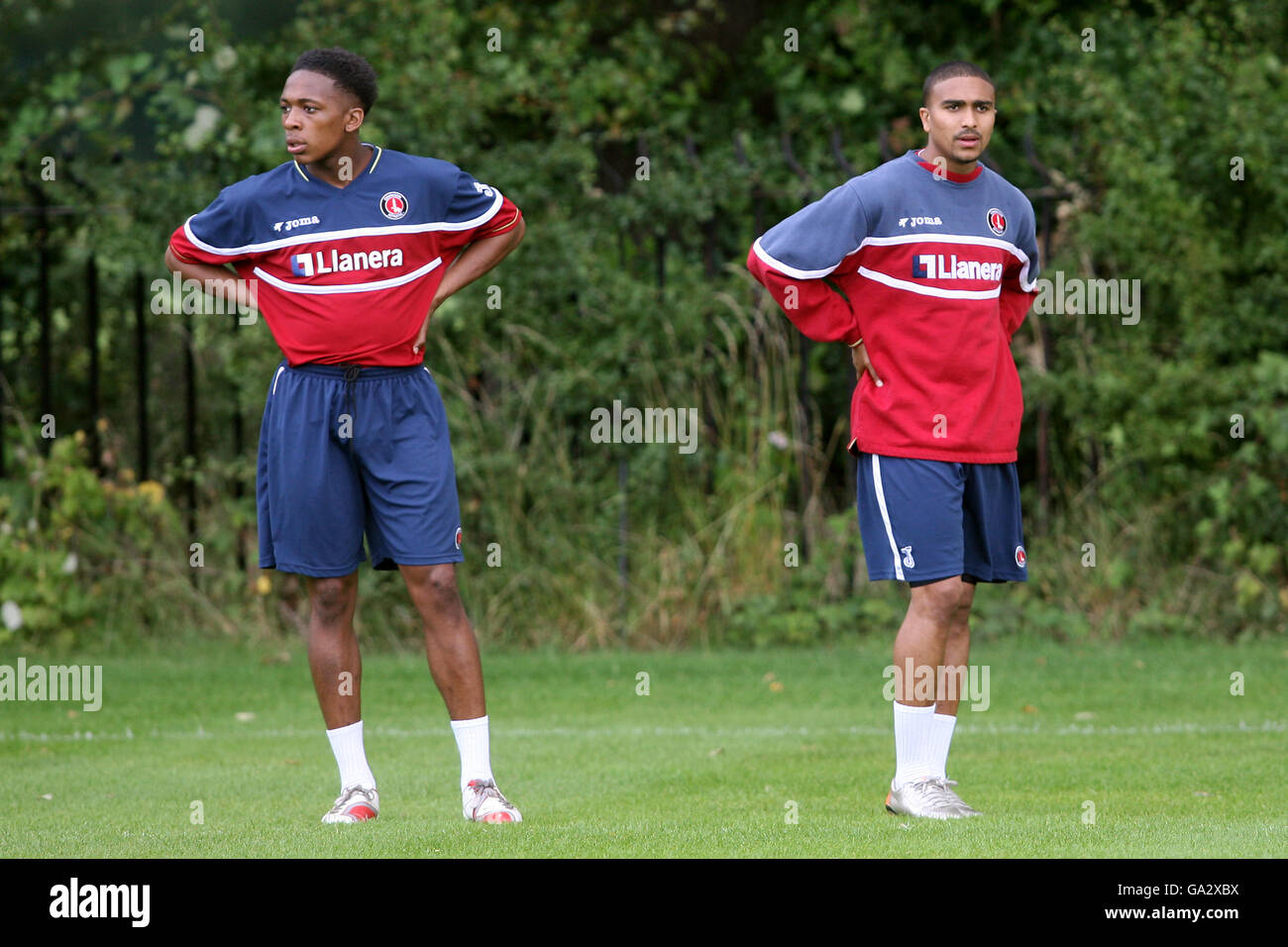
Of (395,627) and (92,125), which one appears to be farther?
(92,125)

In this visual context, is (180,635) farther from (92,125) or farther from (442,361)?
(92,125)

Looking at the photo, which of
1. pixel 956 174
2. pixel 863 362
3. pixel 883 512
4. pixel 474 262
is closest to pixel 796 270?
pixel 863 362

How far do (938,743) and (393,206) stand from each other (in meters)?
2.23

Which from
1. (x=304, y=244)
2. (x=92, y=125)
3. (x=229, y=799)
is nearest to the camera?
(x=304, y=244)

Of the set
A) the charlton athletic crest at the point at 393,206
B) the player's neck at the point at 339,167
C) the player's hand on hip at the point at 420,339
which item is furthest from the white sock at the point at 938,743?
the player's neck at the point at 339,167

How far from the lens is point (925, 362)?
4910 millimetres

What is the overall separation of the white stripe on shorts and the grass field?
71cm

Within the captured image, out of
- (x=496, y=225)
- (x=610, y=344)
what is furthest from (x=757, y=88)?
(x=496, y=225)

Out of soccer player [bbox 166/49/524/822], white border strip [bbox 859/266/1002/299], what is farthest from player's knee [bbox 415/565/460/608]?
white border strip [bbox 859/266/1002/299]

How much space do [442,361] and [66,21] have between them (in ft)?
14.5

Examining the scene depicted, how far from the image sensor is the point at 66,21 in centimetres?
1196

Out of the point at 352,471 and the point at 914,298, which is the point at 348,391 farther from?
the point at 914,298

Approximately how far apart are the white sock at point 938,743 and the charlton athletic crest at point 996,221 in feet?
4.70

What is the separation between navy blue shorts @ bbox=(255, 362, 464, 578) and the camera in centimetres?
496
